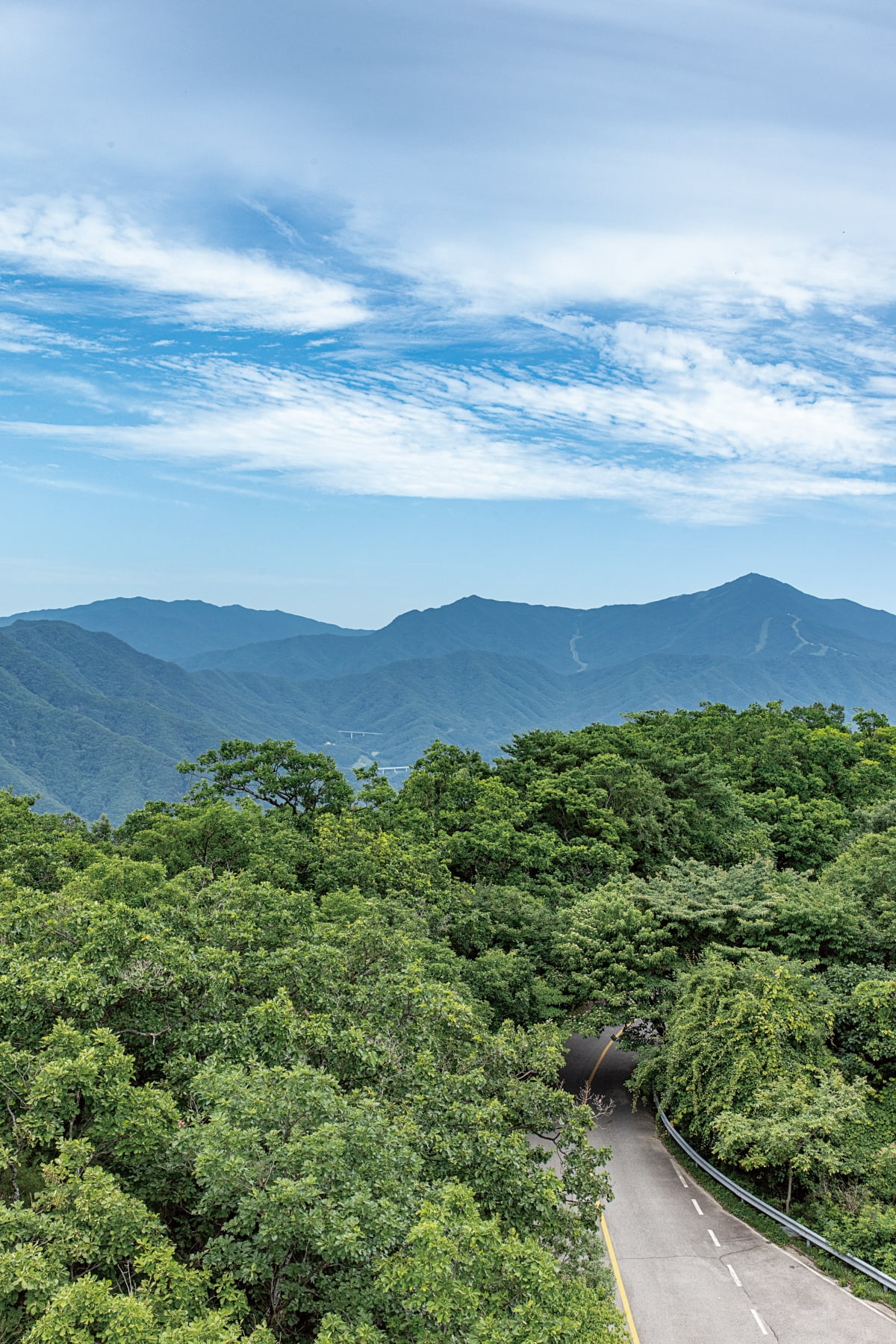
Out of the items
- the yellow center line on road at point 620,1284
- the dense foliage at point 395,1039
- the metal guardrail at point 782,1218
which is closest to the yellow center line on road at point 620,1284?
the yellow center line on road at point 620,1284

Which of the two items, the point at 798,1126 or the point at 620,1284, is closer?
the point at 620,1284

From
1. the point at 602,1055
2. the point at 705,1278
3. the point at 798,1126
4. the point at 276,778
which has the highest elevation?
the point at 276,778

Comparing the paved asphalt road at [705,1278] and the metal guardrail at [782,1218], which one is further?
the metal guardrail at [782,1218]

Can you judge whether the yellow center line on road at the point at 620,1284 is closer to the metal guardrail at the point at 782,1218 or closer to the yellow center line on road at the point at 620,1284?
the yellow center line on road at the point at 620,1284

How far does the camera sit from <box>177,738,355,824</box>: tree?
37.3 m

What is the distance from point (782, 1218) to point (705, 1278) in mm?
2381

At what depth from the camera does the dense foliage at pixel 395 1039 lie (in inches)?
357

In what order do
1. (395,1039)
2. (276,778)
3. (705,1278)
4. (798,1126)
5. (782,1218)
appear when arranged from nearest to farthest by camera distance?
(395,1039) < (705,1278) < (798,1126) < (782,1218) < (276,778)

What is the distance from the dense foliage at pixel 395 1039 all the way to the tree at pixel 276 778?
0.15 m

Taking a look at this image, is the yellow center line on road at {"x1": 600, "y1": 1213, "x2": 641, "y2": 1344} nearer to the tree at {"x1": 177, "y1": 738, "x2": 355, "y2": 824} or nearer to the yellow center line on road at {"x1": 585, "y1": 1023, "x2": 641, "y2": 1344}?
the yellow center line on road at {"x1": 585, "y1": 1023, "x2": 641, "y2": 1344}

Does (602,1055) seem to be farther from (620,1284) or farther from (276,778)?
(276,778)

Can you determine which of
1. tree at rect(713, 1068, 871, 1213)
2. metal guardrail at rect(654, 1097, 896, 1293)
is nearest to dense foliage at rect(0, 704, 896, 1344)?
tree at rect(713, 1068, 871, 1213)

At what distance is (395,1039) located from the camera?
46.4 ft

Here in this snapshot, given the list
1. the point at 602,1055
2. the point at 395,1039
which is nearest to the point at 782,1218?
the point at 602,1055
